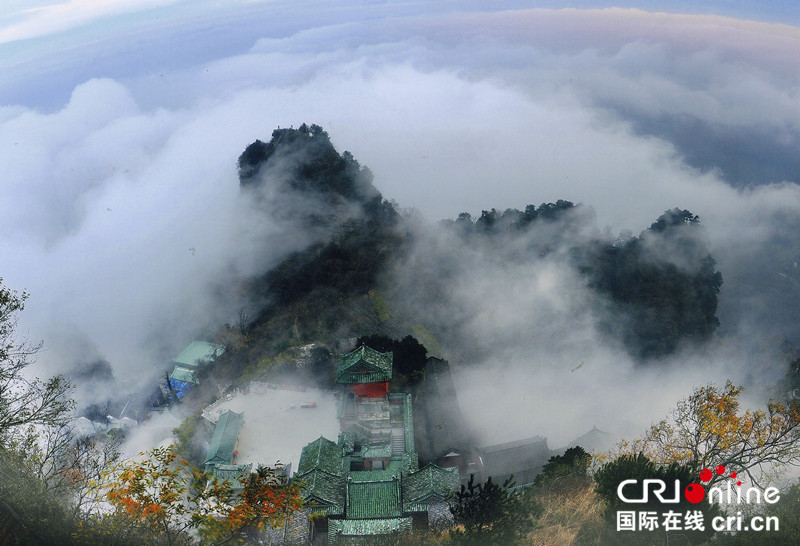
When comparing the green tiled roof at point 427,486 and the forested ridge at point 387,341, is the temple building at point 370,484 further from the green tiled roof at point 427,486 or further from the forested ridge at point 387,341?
the forested ridge at point 387,341

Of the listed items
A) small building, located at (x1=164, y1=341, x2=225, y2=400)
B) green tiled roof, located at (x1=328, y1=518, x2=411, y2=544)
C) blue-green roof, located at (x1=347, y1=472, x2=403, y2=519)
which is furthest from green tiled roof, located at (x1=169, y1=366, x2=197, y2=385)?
green tiled roof, located at (x1=328, y1=518, x2=411, y2=544)

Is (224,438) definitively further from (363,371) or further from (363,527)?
(363,527)

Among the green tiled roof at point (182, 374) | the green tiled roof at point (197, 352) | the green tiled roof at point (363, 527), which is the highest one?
the green tiled roof at point (197, 352)

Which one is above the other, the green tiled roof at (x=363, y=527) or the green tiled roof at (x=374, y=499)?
the green tiled roof at (x=374, y=499)

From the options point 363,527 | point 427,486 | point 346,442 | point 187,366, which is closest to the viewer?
point 363,527

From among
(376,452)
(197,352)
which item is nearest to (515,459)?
(376,452)

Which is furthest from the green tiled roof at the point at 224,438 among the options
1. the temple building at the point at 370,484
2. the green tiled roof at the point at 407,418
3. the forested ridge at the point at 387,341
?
the green tiled roof at the point at 407,418
